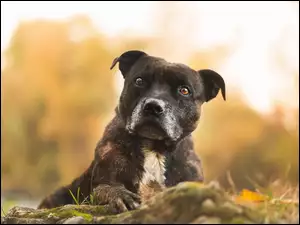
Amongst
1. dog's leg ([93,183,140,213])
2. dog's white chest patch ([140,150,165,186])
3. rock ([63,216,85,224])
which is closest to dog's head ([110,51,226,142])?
dog's white chest patch ([140,150,165,186])

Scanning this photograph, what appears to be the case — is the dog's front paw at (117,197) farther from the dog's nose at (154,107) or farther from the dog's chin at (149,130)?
the dog's nose at (154,107)

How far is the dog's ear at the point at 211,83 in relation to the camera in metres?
8.20

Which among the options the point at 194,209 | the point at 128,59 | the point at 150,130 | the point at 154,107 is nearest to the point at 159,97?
the point at 154,107

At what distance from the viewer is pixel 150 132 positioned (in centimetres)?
735

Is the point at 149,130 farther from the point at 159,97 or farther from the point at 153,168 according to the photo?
the point at 153,168

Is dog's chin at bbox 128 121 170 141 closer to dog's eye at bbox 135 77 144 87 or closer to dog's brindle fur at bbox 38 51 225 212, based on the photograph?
dog's brindle fur at bbox 38 51 225 212

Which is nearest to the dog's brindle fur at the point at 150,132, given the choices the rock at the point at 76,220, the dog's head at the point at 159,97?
the dog's head at the point at 159,97

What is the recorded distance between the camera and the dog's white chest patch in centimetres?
755

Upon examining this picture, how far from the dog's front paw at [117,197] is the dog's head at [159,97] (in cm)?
79

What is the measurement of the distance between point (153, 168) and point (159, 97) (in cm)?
88

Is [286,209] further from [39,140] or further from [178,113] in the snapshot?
[39,140]

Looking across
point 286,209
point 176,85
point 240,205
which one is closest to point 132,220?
point 240,205

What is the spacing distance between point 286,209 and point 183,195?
36.5 inches

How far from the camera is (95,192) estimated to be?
718 centimetres
